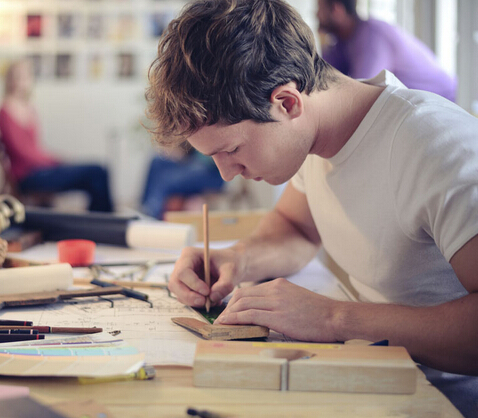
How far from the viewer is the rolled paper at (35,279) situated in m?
0.98

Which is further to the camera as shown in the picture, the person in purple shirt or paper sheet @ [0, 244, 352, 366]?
the person in purple shirt

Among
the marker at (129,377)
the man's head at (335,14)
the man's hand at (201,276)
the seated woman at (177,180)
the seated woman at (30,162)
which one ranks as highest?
the man's head at (335,14)

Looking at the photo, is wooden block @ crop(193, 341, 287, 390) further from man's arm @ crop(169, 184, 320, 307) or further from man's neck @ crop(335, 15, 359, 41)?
man's neck @ crop(335, 15, 359, 41)

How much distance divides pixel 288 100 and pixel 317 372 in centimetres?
46

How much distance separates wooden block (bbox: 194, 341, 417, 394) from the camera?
0.62 metres

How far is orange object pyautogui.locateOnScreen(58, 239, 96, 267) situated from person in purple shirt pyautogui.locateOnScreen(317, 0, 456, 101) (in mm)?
1517

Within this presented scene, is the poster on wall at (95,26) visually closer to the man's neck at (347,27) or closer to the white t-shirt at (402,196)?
the man's neck at (347,27)

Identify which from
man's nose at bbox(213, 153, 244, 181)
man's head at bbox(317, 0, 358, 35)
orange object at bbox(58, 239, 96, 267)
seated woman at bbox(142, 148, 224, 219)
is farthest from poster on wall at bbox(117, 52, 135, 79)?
man's nose at bbox(213, 153, 244, 181)

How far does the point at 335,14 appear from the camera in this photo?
250 centimetres

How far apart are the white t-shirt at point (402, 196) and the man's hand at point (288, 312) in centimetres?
19

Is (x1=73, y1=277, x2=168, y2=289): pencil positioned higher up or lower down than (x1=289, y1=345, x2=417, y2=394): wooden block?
→ lower down

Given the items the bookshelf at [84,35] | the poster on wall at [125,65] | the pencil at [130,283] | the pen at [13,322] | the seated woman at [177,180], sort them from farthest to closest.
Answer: the poster on wall at [125,65] < the bookshelf at [84,35] < the seated woman at [177,180] < the pencil at [130,283] < the pen at [13,322]

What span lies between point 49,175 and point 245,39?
143 inches

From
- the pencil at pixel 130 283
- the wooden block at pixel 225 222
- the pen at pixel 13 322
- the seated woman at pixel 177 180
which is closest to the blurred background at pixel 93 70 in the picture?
the seated woman at pixel 177 180
